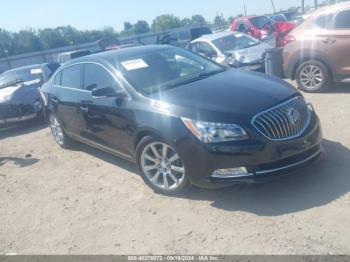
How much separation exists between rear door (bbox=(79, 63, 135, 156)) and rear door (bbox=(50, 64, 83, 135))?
0.21 m

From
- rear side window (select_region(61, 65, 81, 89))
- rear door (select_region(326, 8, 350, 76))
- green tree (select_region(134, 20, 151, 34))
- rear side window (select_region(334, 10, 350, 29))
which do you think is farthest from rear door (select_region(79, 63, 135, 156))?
green tree (select_region(134, 20, 151, 34))

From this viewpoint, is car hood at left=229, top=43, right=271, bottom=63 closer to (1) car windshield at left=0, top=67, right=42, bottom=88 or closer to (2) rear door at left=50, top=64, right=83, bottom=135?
(1) car windshield at left=0, top=67, right=42, bottom=88

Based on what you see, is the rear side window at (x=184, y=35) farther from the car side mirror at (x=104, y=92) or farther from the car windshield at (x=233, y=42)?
the car side mirror at (x=104, y=92)

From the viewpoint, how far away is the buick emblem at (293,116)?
4.19 meters

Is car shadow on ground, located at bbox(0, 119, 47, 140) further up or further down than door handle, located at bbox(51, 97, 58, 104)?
further down

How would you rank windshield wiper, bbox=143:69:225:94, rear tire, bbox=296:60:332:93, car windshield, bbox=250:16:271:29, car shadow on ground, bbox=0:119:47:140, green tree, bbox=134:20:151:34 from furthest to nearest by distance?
green tree, bbox=134:20:151:34 < car windshield, bbox=250:16:271:29 < car shadow on ground, bbox=0:119:47:140 < rear tire, bbox=296:60:332:93 < windshield wiper, bbox=143:69:225:94

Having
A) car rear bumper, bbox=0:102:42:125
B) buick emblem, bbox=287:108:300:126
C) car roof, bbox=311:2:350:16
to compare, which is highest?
car roof, bbox=311:2:350:16

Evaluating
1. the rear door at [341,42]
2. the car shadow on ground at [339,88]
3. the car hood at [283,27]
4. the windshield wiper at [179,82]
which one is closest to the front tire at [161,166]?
the windshield wiper at [179,82]

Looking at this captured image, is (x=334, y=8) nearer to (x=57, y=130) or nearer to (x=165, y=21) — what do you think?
(x=57, y=130)

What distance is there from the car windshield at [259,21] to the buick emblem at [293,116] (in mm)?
15236

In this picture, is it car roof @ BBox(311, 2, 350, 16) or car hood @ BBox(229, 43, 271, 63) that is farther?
car hood @ BBox(229, 43, 271, 63)

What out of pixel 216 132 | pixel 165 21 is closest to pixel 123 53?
pixel 216 132

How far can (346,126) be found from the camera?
5.94 meters

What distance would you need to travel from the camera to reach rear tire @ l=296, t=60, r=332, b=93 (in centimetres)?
792
